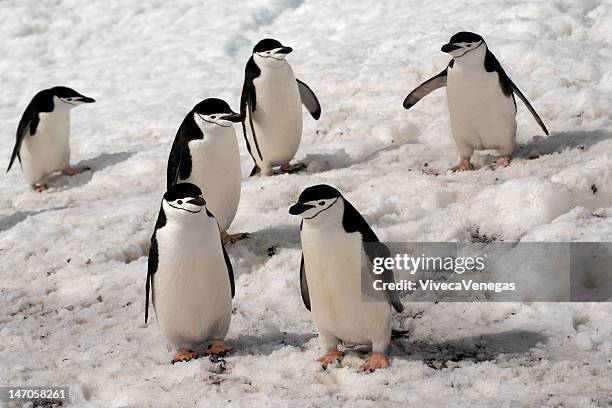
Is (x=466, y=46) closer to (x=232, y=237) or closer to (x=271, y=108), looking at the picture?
(x=271, y=108)

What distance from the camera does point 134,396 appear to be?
13.7ft

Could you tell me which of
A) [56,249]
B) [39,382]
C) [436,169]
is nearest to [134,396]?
[39,382]

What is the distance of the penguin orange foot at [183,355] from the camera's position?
4625 mm

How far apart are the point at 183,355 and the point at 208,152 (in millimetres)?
1717

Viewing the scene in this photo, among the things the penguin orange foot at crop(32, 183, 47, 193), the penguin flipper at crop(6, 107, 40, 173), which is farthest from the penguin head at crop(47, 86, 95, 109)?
the penguin orange foot at crop(32, 183, 47, 193)

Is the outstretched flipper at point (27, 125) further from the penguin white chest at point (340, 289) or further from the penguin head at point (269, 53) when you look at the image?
the penguin white chest at point (340, 289)

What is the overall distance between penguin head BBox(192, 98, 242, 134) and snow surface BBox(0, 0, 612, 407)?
86cm

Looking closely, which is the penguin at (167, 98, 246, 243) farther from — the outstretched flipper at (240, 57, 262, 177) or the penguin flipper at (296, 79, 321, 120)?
the penguin flipper at (296, 79, 321, 120)

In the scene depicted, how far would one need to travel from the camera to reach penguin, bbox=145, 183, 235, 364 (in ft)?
14.8

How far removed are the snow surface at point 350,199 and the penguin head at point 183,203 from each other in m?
0.77

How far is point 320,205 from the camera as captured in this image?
13.5 ft

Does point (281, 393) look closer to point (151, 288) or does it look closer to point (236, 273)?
point (151, 288)

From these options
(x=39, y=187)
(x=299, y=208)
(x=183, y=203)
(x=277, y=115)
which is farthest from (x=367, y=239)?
(x=39, y=187)

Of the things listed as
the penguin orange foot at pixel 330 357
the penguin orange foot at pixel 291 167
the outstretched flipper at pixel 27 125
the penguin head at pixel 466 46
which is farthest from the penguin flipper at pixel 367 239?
the outstretched flipper at pixel 27 125
